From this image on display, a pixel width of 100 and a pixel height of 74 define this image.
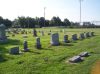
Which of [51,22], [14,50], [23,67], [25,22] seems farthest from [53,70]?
[51,22]

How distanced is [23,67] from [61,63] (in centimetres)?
288

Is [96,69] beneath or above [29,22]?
beneath

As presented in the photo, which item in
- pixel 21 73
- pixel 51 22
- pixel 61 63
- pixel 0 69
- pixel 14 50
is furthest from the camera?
pixel 51 22

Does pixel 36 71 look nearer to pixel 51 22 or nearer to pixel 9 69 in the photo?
pixel 9 69

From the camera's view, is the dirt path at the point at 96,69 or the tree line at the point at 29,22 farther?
the tree line at the point at 29,22

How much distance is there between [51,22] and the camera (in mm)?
140875

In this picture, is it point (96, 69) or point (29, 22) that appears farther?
point (29, 22)

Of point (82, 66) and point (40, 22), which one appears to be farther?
point (40, 22)

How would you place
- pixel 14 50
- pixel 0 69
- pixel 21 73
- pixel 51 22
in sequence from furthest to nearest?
pixel 51 22
pixel 14 50
pixel 0 69
pixel 21 73

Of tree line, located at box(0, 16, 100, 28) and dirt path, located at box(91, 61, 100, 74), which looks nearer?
dirt path, located at box(91, 61, 100, 74)

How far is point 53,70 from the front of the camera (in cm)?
1500

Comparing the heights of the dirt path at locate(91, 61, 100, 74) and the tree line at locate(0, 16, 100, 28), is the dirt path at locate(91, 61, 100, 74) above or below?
below

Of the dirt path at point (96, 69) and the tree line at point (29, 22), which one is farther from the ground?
the tree line at point (29, 22)

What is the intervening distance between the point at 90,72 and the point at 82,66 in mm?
1688
